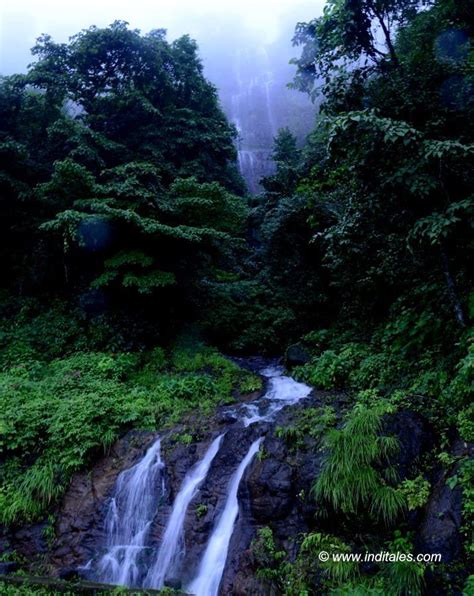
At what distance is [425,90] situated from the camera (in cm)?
718

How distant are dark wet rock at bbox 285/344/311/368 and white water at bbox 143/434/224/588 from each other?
14.8ft

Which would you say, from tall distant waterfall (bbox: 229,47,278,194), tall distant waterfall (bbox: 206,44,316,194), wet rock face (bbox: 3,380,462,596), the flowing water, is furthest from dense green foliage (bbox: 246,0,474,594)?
tall distant waterfall (bbox: 229,47,278,194)

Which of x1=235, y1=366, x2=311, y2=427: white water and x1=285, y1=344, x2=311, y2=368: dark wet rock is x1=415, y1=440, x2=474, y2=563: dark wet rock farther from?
x1=285, y1=344, x2=311, y2=368: dark wet rock

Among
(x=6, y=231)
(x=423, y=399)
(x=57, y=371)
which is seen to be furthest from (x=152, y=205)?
(x=423, y=399)

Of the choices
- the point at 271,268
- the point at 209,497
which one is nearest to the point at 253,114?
the point at 271,268

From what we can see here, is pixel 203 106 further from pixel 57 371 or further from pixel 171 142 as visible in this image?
pixel 57 371

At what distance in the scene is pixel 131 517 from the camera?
269 inches

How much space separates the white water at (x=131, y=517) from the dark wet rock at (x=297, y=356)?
4965 mm

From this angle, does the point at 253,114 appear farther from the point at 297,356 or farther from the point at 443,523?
the point at 443,523

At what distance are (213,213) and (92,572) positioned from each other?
389 inches

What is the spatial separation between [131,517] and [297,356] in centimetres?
617

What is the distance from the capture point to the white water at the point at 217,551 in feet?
18.2

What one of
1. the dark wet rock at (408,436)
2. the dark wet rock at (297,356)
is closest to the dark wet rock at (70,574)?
the dark wet rock at (408,436)

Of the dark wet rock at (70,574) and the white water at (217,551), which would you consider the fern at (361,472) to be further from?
the dark wet rock at (70,574)
